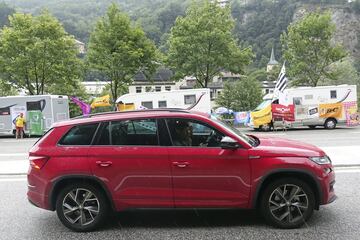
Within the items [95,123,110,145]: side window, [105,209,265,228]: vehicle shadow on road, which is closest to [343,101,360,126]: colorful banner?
[105,209,265,228]: vehicle shadow on road

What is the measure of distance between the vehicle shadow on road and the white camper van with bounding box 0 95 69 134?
21502 mm

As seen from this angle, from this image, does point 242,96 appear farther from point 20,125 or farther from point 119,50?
point 20,125

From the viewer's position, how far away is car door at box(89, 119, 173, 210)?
538cm

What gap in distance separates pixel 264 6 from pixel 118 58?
128m

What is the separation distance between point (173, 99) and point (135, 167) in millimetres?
22095

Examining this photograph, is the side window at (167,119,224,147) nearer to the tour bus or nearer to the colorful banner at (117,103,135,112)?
the tour bus

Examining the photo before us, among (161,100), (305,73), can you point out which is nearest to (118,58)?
(161,100)

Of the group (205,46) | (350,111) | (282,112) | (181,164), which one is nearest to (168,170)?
(181,164)

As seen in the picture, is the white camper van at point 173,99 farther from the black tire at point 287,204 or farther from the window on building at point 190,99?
the black tire at point 287,204

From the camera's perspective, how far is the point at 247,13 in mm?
145250

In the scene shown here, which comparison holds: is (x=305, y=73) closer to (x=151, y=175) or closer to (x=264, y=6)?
(x=151, y=175)

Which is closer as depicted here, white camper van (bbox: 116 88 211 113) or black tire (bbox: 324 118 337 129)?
black tire (bbox: 324 118 337 129)

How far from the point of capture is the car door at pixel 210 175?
17.4 feet

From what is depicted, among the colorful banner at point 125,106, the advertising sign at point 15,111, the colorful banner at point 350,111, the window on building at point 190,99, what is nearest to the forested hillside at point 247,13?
the colorful banner at point 125,106
